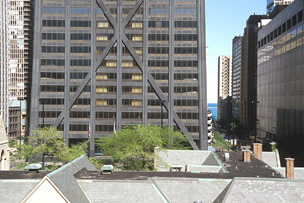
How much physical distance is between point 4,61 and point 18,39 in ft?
66.6

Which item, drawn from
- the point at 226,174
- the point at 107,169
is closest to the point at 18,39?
the point at 107,169

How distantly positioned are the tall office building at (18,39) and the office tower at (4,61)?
1365 cm

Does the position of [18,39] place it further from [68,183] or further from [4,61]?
[68,183]

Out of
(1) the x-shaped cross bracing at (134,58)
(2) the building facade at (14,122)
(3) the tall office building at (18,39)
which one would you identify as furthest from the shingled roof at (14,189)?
(3) the tall office building at (18,39)

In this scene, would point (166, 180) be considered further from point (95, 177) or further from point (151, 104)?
point (151, 104)

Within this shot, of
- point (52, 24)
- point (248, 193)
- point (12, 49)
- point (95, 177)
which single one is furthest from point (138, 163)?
point (12, 49)

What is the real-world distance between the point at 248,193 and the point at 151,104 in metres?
56.6

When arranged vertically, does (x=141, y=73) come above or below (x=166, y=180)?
above

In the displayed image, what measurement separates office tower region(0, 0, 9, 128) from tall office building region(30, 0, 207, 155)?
48.7 m

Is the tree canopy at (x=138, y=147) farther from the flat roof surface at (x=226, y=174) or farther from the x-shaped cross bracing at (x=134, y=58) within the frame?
the flat roof surface at (x=226, y=174)

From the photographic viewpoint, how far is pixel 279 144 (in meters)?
84.2

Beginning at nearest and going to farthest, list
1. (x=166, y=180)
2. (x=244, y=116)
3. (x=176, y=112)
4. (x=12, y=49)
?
(x=166, y=180)
(x=176, y=112)
(x=12, y=49)
(x=244, y=116)

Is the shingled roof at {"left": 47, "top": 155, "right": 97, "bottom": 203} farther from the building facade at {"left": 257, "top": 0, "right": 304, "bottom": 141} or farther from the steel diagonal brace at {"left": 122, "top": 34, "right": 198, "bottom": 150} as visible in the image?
the building facade at {"left": 257, "top": 0, "right": 304, "bottom": 141}

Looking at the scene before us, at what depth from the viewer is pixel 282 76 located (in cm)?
9369
